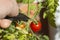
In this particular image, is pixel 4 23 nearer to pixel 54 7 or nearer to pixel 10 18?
pixel 10 18

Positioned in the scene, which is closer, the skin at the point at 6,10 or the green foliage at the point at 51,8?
the skin at the point at 6,10

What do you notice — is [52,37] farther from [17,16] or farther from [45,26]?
[17,16]

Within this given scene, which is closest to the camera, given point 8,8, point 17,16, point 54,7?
point 8,8

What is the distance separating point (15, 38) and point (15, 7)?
17 cm

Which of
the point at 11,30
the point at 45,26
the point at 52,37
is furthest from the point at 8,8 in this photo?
the point at 45,26

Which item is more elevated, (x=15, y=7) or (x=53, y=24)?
(x=15, y=7)

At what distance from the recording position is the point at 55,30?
1.04m

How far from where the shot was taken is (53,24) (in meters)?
1.02

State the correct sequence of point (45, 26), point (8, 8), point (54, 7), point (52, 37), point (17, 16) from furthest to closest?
point (45, 26) < point (52, 37) < point (54, 7) < point (17, 16) < point (8, 8)

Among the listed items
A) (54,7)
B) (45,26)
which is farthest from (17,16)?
(45,26)

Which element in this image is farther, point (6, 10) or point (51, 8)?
point (51, 8)

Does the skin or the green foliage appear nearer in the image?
the skin

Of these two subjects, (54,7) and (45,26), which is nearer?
(54,7)

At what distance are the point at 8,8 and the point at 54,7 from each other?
0.29 m
